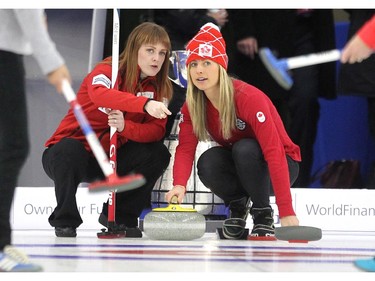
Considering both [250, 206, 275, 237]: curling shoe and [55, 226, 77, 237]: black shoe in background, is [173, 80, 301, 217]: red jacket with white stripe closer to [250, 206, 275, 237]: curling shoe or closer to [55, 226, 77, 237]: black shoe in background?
[250, 206, 275, 237]: curling shoe

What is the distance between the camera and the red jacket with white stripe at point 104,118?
13.4ft

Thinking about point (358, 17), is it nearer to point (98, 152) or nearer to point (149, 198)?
point (149, 198)

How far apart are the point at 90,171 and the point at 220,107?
0.67 metres

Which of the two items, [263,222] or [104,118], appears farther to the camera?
[104,118]

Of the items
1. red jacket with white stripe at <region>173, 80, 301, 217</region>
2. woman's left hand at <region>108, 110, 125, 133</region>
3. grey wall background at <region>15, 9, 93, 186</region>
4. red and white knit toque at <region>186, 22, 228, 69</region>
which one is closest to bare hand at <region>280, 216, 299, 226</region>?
red jacket with white stripe at <region>173, 80, 301, 217</region>

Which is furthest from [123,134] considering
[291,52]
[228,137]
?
[291,52]

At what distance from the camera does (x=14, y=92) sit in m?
2.71

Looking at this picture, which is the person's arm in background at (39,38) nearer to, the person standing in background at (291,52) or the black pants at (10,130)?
the black pants at (10,130)

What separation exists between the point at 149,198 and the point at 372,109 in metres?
1.42

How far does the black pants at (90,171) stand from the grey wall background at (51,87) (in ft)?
2.95

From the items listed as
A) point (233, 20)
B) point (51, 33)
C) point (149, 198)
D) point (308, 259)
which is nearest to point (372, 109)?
point (233, 20)

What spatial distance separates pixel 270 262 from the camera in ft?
9.80

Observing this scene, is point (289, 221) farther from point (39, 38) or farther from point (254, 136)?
point (39, 38)
